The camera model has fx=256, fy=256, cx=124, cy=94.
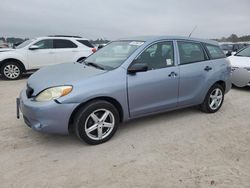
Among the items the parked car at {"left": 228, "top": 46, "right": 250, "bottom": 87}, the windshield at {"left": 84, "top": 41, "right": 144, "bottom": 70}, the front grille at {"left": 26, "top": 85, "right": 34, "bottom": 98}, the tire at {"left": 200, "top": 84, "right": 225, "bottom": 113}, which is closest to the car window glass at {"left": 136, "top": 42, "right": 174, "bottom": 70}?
the windshield at {"left": 84, "top": 41, "right": 144, "bottom": 70}

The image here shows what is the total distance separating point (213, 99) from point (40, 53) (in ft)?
22.4

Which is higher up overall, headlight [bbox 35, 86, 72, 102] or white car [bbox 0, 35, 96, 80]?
white car [bbox 0, 35, 96, 80]

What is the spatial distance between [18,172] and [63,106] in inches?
38.0

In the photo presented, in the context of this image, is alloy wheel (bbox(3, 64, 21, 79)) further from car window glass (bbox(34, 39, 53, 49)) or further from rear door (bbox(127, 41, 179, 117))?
rear door (bbox(127, 41, 179, 117))

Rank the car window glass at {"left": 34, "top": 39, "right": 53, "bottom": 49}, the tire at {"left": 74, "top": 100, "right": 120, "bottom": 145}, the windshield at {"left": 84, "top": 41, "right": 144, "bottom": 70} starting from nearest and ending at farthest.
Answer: the tire at {"left": 74, "top": 100, "right": 120, "bottom": 145} → the windshield at {"left": 84, "top": 41, "right": 144, "bottom": 70} → the car window glass at {"left": 34, "top": 39, "right": 53, "bottom": 49}

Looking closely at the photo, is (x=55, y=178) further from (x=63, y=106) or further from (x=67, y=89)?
(x=67, y=89)

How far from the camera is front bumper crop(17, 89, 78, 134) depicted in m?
3.42

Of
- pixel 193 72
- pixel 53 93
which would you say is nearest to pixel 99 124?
pixel 53 93

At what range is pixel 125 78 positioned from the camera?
154 inches

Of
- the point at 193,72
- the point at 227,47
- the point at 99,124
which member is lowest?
the point at 99,124

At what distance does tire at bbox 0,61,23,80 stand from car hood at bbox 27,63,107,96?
17.7 ft

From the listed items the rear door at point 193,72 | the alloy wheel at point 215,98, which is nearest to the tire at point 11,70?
the rear door at point 193,72

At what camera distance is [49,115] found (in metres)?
3.43

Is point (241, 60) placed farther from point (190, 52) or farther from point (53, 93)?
point (53, 93)
